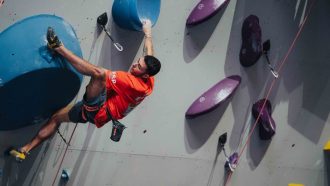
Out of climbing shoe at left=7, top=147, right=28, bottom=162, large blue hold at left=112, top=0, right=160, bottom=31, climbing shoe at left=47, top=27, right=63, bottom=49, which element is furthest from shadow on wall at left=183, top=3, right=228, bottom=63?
climbing shoe at left=7, top=147, right=28, bottom=162

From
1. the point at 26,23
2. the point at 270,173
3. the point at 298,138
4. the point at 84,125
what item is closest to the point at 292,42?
the point at 298,138

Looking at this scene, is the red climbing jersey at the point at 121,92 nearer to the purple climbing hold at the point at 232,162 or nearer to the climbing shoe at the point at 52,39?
the climbing shoe at the point at 52,39

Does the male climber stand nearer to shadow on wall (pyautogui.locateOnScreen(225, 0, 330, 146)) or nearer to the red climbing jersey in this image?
the red climbing jersey

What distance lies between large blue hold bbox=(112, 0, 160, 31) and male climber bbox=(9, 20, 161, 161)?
0.38 m

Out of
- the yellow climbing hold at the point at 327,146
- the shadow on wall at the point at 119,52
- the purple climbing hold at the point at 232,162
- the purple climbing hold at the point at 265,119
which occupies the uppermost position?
the shadow on wall at the point at 119,52

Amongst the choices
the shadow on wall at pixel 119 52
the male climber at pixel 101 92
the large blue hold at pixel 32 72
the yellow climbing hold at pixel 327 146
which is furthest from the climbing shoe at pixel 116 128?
the yellow climbing hold at pixel 327 146

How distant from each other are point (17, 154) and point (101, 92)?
0.76 meters

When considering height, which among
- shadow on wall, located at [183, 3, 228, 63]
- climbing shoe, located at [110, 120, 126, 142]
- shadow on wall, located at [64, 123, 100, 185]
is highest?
shadow on wall, located at [183, 3, 228, 63]

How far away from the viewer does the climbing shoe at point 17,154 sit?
322cm

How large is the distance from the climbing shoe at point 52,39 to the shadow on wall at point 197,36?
4.17ft

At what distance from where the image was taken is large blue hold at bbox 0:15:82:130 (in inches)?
111

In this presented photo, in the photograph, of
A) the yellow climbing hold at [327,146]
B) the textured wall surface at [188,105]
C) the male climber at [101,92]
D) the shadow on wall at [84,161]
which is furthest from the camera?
the yellow climbing hold at [327,146]

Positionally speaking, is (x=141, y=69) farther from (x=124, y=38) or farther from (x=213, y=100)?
(x=213, y=100)

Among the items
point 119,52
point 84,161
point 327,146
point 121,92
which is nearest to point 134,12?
point 119,52
